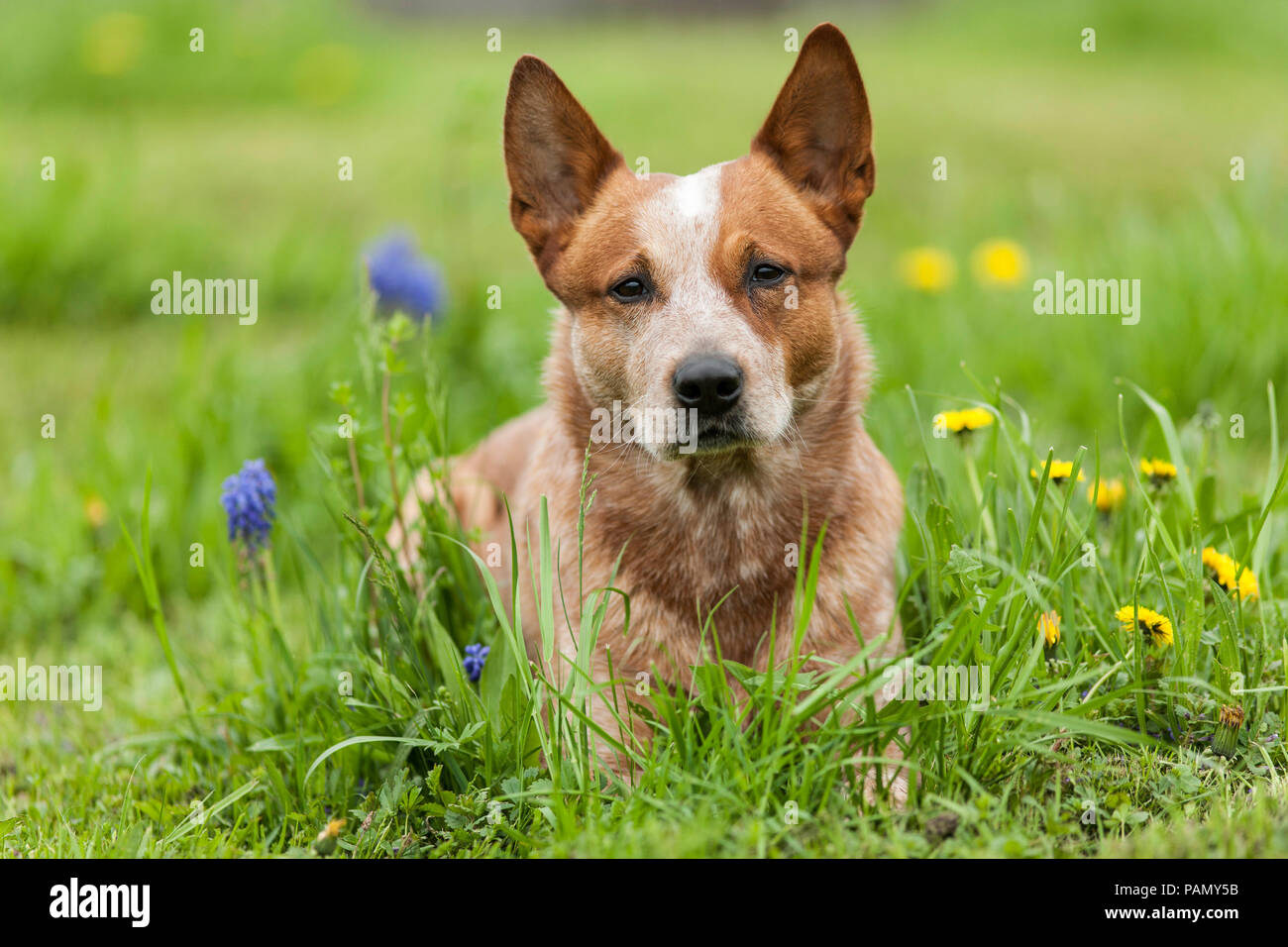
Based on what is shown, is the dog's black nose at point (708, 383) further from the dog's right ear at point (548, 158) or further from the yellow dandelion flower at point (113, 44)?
the yellow dandelion flower at point (113, 44)

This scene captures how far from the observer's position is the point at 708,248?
8.50 ft

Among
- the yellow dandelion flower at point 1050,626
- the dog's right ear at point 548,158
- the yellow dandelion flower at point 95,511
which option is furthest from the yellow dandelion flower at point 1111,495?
the yellow dandelion flower at point 95,511

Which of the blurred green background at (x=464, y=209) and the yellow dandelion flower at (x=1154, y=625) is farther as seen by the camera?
the blurred green background at (x=464, y=209)

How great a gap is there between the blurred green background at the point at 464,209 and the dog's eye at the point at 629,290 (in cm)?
78

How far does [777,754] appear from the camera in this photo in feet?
6.96

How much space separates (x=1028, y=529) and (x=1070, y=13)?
9.57 metres

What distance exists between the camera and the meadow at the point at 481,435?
2.26 meters

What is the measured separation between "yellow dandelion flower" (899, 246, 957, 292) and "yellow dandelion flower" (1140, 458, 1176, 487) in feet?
6.80
